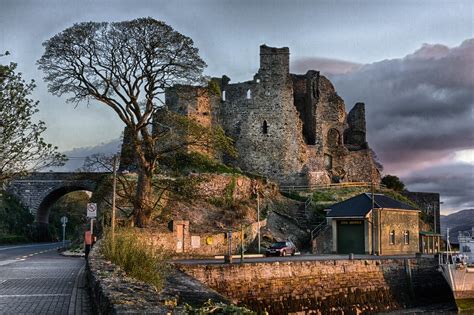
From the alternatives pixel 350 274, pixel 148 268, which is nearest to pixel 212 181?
pixel 350 274

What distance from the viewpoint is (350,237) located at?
44.2 metres

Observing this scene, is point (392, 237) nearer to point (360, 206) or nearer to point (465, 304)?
point (360, 206)

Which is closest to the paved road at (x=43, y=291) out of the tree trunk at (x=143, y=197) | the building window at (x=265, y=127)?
the tree trunk at (x=143, y=197)

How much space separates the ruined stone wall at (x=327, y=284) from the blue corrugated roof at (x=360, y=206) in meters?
6.07

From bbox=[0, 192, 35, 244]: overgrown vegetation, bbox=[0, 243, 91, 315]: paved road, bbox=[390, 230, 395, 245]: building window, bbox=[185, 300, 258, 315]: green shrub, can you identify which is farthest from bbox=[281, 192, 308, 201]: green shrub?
bbox=[185, 300, 258, 315]: green shrub

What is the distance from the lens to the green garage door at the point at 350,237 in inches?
1722

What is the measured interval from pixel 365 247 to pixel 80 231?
19.4 m

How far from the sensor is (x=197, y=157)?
1620 inches

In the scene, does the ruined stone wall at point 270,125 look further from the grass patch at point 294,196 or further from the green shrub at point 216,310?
the green shrub at point 216,310

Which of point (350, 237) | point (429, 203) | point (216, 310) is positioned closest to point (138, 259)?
point (216, 310)

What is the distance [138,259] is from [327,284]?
1563 centimetres

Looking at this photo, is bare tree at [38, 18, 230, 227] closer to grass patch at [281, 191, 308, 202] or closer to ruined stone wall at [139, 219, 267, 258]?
ruined stone wall at [139, 219, 267, 258]

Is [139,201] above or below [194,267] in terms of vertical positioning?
above

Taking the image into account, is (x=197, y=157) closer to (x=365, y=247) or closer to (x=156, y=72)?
(x=156, y=72)
